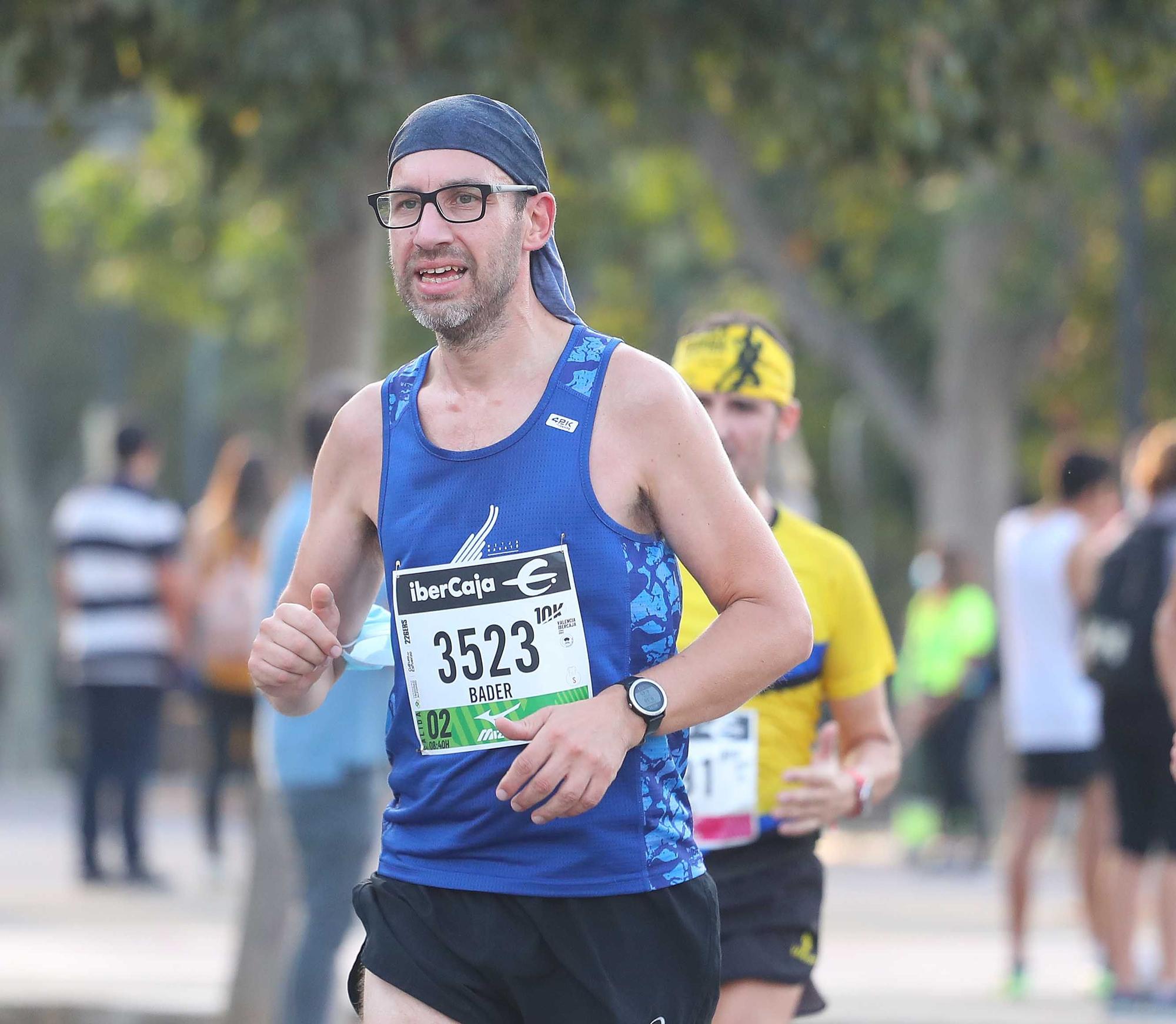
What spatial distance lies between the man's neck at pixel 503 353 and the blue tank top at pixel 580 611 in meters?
0.06

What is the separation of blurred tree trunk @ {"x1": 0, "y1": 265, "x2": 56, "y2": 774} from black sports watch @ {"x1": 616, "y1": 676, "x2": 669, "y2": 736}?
26.0 m

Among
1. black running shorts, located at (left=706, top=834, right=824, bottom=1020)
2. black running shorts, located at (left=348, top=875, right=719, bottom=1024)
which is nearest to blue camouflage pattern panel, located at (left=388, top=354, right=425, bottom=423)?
black running shorts, located at (left=348, top=875, right=719, bottom=1024)

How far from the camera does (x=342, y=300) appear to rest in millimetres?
7879

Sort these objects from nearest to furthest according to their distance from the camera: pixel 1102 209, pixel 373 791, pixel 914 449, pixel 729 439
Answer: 1. pixel 729 439
2. pixel 373 791
3. pixel 1102 209
4. pixel 914 449

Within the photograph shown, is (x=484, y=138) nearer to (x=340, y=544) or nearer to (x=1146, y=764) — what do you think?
(x=340, y=544)

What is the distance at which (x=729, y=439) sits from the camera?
4938 mm

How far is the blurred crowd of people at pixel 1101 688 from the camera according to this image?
873cm

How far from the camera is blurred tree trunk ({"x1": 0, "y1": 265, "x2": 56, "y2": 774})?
28859 millimetres

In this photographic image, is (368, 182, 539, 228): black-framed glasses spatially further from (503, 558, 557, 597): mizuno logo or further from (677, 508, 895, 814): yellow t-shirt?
(677, 508, 895, 814): yellow t-shirt

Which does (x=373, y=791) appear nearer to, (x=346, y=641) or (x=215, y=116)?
(x=215, y=116)

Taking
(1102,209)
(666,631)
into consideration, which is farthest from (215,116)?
(1102,209)

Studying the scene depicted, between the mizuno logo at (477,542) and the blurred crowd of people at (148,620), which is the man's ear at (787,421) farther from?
the blurred crowd of people at (148,620)

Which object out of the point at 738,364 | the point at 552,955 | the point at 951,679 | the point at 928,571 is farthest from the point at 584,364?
the point at 928,571

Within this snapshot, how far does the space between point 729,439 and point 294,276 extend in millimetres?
17587
